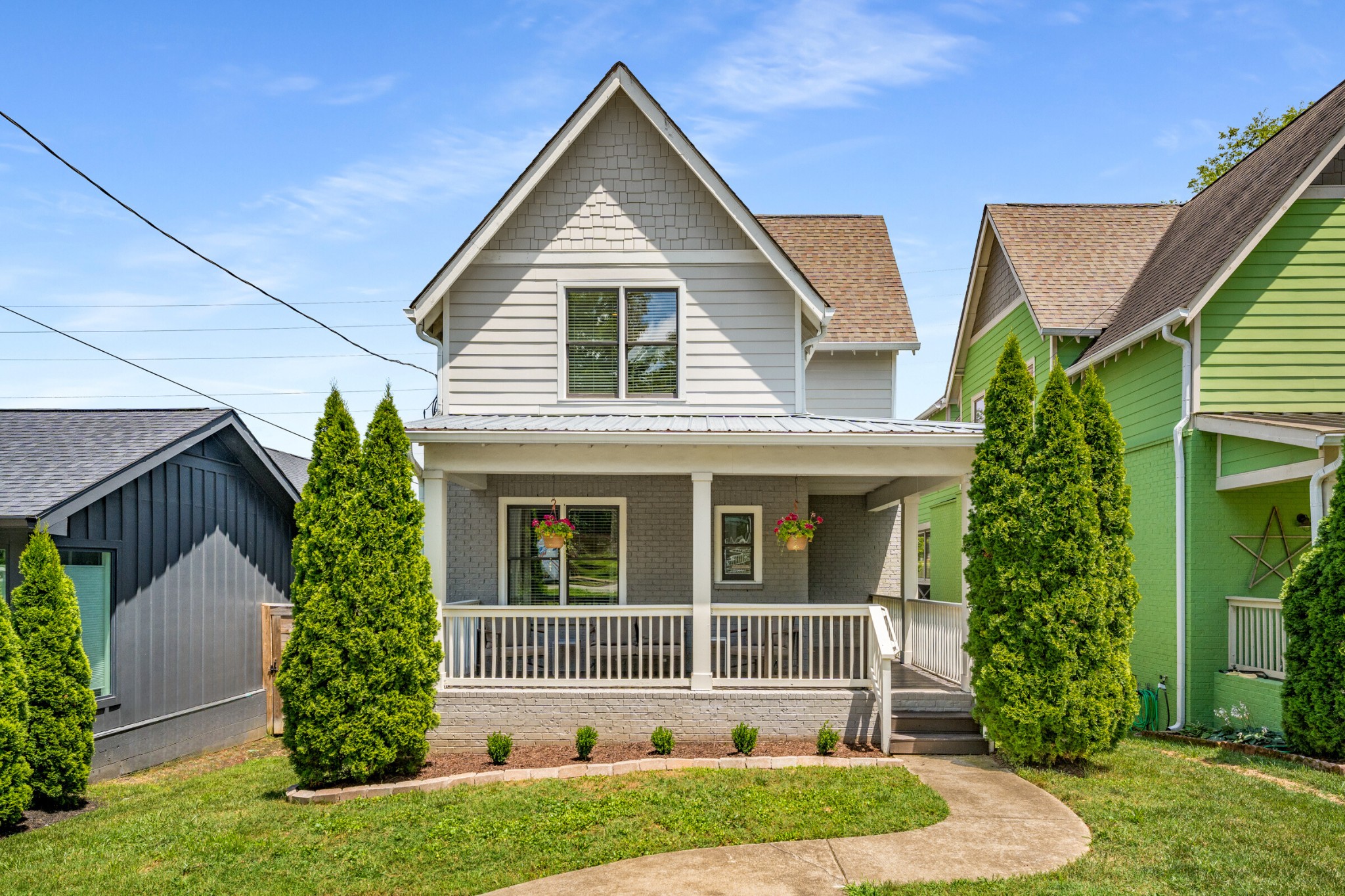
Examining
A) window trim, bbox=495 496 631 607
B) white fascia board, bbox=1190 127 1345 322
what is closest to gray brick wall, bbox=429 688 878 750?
window trim, bbox=495 496 631 607

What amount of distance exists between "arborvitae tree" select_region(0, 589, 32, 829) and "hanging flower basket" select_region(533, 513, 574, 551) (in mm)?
5295

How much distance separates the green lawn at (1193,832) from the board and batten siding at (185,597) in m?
8.27

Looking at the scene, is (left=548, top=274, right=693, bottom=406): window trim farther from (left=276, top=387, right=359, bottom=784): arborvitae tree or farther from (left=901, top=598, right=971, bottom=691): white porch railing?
(left=901, top=598, right=971, bottom=691): white porch railing

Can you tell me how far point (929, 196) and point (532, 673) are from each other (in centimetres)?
1314

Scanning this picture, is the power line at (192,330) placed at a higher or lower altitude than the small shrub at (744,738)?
higher

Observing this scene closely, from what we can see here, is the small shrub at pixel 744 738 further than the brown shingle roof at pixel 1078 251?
No

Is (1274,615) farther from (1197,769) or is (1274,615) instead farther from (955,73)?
(955,73)

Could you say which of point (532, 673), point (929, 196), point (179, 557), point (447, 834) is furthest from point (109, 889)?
point (929, 196)

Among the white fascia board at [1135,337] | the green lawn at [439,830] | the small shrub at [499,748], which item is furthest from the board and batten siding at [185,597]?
the white fascia board at [1135,337]

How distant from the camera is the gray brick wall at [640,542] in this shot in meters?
12.4

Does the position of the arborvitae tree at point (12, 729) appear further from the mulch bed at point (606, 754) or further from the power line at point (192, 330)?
the power line at point (192, 330)

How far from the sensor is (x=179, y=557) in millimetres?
10961

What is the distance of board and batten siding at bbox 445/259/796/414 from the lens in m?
11.6

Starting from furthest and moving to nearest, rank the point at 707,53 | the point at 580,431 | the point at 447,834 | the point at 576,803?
the point at 707,53
the point at 580,431
the point at 576,803
the point at 447,834
